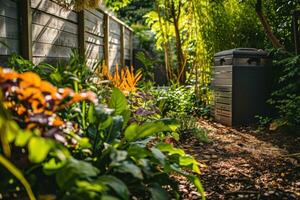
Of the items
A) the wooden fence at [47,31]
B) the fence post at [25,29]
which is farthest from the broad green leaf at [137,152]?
the fence post at [25,29]

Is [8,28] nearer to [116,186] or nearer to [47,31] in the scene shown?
[47,31]

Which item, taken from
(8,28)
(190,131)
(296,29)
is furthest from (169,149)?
(296,29)

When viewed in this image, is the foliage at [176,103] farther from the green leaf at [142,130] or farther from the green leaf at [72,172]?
the green leaf at [72,172]

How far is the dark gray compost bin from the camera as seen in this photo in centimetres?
412

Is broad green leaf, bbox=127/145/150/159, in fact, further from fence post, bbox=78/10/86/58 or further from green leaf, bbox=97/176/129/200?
fence post, bbox=78/10/86/58

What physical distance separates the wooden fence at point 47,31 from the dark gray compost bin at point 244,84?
1.46 metres

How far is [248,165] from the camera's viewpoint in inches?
95.6

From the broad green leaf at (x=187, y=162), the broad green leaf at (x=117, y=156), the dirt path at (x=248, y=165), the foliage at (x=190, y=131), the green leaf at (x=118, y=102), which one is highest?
the green leaf at (x=118, y=102)

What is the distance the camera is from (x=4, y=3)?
249cm

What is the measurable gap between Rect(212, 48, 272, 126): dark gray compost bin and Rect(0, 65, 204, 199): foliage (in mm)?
2598

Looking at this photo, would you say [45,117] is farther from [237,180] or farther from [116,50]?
[116,50]

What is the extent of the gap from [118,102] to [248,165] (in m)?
1.09

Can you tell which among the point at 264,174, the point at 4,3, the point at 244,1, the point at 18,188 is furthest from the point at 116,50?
the point at 18,188

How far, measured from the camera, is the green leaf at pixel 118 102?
5.77 ft
